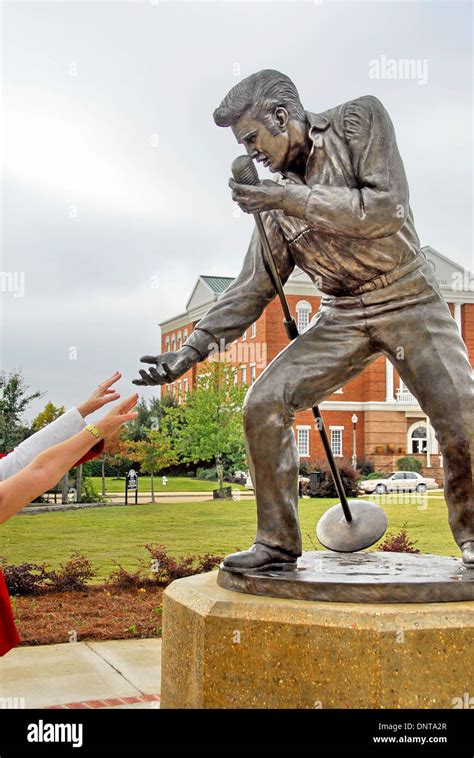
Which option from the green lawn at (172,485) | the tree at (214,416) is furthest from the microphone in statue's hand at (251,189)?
the green lawn at (172,485)

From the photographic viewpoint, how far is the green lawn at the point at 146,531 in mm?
14719

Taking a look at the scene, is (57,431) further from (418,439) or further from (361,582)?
(418,439)

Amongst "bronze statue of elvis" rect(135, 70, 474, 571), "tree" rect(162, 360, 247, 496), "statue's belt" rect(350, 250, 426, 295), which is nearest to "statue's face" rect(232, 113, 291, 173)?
"bronze statue of elvis" rect(135, 70, 474, 571)

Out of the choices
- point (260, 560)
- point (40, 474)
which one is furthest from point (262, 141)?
point (40, 474)

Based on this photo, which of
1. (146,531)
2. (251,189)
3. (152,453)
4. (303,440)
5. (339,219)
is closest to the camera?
(339,219)

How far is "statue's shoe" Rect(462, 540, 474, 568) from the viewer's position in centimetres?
381

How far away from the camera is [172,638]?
3895mm

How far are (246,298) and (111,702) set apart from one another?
2.63 metres

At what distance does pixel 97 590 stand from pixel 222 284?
33867 millimetres

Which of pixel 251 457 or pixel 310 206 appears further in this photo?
pixel 251 457

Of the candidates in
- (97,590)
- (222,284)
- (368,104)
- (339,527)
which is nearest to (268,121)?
(368,104)

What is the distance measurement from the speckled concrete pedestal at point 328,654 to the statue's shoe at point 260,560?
304mm

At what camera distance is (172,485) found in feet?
129
